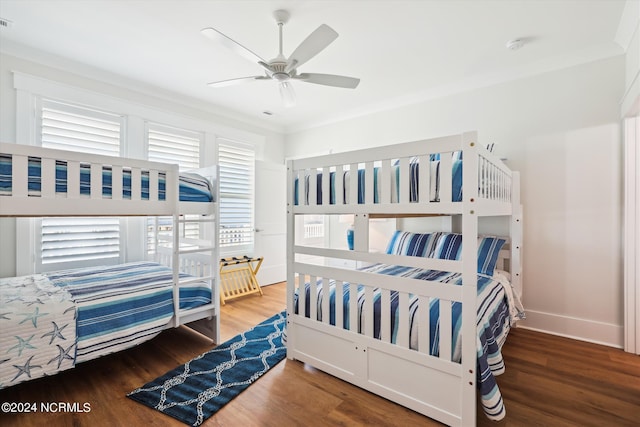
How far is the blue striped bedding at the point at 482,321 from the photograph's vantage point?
1453mm

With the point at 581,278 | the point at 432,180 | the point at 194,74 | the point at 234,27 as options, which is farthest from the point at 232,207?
the point at 581,278

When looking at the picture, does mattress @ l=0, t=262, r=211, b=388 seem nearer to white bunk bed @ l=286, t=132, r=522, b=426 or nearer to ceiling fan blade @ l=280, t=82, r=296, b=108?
white bunk bed @ l=286, t=132, r=522, b=426

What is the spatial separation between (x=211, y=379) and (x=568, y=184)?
11.1 ft

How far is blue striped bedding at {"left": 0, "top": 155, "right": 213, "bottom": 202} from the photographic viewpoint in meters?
1.61

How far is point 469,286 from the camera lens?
1.45 metres

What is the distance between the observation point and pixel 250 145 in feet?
14.7

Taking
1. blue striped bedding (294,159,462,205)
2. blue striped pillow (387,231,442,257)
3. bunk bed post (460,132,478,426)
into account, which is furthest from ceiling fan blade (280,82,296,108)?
blue striped pillow (387,231,442,257)

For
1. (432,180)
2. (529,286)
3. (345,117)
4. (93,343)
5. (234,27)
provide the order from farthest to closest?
(345,117)
(529,286)
(234,27)
(93,343)
(432,180)

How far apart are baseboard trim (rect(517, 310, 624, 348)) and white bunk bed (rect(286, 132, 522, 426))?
93cm

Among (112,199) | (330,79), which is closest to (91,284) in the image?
(112,199)

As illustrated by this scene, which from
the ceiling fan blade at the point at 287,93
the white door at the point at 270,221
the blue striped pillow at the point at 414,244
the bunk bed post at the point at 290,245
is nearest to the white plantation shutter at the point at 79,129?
the white door at the point at 270,221

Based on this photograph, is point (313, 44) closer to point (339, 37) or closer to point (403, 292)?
point (339, 37)

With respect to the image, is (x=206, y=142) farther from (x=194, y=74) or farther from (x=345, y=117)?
(x=345, y=117)

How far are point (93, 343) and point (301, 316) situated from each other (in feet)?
4.40
